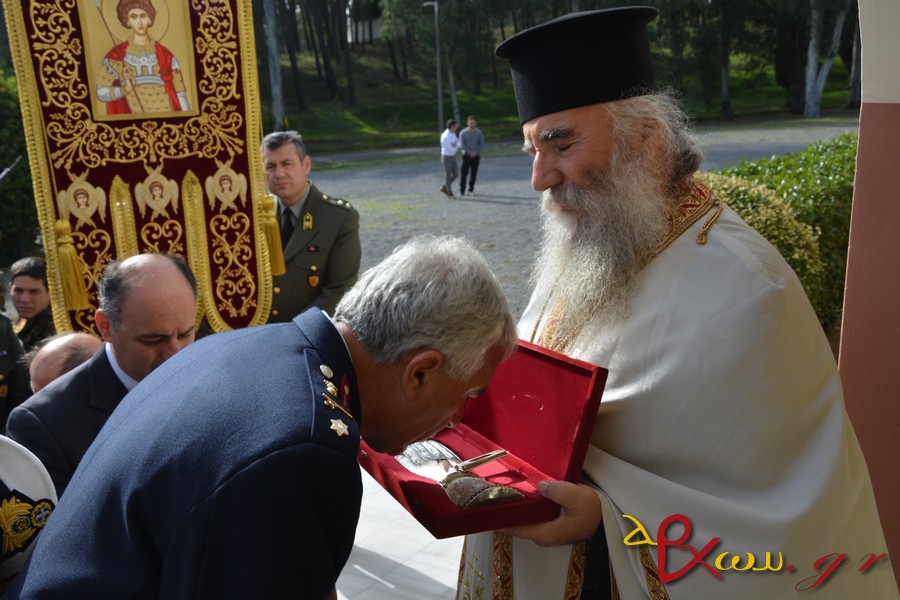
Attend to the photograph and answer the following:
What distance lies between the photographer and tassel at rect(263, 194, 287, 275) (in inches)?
151

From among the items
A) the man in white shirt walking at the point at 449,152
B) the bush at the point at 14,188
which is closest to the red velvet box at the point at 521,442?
the bush at the point at 14,188

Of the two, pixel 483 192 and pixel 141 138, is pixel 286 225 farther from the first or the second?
pixel 483 192

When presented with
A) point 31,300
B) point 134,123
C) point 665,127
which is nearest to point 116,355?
point 134,123

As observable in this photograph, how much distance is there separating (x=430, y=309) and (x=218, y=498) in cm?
49

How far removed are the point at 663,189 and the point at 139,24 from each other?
221 centimetres

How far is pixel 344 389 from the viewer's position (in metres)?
1.50

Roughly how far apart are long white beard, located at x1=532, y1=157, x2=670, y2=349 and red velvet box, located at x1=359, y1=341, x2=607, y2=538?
0.25 meters

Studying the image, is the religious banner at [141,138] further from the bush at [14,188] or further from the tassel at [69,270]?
the bush at [14,188]

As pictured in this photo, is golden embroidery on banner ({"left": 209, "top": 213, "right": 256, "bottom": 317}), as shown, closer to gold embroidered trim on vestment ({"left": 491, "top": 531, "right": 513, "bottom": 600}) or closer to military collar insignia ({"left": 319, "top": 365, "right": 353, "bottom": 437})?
gold embroidered trim on vestment ({"left": 491, "top": 531, "right": 513, "bottom": 600})

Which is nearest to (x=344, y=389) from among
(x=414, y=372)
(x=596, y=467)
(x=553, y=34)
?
(x=414, y=372)

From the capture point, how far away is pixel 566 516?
1864 mm

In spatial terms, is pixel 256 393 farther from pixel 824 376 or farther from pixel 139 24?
pixel 139 24

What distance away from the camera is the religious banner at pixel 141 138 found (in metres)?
3.28

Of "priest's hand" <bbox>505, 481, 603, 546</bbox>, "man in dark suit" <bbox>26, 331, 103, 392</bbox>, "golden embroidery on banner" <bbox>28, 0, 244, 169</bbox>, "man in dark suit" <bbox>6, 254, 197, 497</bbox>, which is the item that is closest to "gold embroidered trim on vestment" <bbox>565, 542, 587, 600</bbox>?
"priest's hand" <bbox>505, 481, 603, 546</bbox>
